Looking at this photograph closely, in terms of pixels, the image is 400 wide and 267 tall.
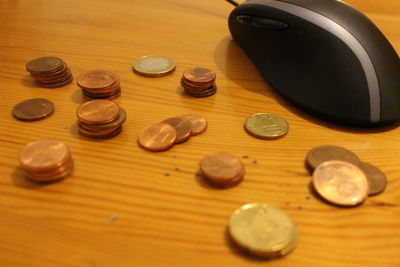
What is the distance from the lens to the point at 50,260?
0.35 metres

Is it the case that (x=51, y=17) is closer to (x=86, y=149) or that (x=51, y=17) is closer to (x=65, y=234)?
(x=86, y=149)

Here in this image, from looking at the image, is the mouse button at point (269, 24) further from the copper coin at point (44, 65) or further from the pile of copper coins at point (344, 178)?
the copper coin at point (44, 65)

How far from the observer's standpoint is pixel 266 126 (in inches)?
21.1

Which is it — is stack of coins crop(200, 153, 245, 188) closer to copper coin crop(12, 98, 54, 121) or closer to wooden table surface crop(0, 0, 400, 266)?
wooden table surface crop(0, 0, 400, 266)

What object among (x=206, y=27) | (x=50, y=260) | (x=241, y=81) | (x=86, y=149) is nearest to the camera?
(x=50, y=260)

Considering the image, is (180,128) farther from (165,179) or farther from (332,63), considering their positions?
(332,63)

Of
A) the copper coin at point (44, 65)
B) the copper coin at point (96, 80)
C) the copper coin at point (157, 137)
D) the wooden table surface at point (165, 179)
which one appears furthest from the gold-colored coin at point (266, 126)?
the copper coin at point (44, 65)

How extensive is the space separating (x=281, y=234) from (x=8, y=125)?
0.40m

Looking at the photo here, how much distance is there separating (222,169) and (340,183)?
139mm

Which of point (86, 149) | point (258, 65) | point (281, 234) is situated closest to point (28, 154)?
point (86, 149)

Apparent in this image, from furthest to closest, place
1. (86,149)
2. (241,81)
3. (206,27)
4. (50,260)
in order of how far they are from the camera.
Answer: (206,27) < (241,81) < (86,149) < (50,260)

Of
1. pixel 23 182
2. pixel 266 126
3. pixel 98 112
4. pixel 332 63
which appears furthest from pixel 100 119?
pixel 332 63

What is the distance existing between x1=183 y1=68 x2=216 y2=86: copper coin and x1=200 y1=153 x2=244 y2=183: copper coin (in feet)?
0.56

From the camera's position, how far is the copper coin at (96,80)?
22.3 inches
